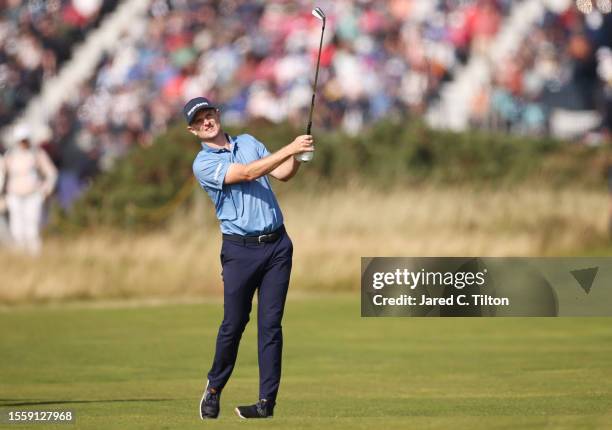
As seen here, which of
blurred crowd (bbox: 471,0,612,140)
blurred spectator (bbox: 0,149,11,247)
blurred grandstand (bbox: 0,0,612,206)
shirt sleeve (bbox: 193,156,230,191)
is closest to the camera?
shirt sleeve (bbox: 193,156,230,191)

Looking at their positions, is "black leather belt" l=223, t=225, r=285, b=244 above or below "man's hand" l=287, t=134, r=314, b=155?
below

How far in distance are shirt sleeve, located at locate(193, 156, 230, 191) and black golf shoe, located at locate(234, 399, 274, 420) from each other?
1.35 m

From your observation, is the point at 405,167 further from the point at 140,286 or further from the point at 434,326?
the point at 434,326

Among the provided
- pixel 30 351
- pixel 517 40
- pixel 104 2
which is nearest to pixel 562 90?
pixel 517 40

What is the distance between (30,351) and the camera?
1566 centimetres

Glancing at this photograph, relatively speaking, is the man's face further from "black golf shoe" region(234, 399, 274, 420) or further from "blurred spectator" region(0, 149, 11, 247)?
"blurred spectator" region(0, 149, 11, 247)

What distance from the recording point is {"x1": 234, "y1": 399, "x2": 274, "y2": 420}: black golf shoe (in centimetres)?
938

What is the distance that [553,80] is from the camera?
34.2 metres

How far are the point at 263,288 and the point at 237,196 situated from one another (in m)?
0.59

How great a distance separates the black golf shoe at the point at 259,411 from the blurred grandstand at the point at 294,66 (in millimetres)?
22185

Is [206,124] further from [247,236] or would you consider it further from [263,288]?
[263,288]

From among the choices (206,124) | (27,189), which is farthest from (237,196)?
(27,189)

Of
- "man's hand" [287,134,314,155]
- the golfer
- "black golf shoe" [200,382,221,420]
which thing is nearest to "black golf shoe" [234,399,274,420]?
the golfer

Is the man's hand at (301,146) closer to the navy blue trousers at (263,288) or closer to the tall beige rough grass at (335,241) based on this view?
the navy blue trousers at (263,288)
